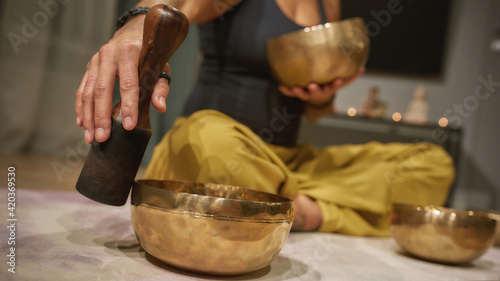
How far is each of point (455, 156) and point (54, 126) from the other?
8.57 feet

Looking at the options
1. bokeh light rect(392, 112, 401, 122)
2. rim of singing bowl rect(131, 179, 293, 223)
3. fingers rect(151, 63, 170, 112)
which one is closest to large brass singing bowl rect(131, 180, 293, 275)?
rim of singing bowl rect(131, 179, 293, 223)

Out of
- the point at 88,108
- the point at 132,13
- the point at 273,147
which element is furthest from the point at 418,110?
the point at 88,108

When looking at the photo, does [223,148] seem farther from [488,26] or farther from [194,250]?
[488,26]

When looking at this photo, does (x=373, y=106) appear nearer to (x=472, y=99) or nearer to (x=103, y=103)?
(x=472, y=99)

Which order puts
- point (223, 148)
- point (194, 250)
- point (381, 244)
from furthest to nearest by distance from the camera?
point (381, 244)
point (223, 148)
point (194, 250)

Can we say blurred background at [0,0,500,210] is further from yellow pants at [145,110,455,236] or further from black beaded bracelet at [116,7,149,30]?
black beaded bracelet at [116,7,149,30]

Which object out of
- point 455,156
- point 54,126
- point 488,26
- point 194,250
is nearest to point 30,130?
point 54,126

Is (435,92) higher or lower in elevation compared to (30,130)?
higher

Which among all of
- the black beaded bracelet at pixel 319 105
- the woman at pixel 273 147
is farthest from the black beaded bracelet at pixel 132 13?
the black beaded bracelet at pixel 319 105

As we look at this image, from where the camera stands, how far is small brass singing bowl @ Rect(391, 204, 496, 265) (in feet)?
2.34

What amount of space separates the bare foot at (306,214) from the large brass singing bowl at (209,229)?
1.28 ft

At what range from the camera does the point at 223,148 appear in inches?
31.7

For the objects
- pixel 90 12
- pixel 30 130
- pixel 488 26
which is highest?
pixel 488 26

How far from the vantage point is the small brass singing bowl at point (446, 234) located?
2.34 ft
